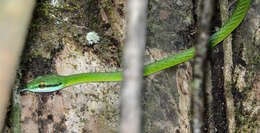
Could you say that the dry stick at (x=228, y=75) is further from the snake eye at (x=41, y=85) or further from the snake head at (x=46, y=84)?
the snake eye at (x=41, y=85)

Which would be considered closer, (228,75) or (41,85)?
(41,85)

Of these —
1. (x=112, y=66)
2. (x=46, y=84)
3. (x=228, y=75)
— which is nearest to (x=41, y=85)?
(x=46, y=84)

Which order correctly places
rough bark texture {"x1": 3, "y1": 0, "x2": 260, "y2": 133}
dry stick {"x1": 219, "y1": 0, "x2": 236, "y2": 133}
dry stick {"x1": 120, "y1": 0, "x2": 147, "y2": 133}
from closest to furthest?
1. dry stick {"x1": 120, "y1": 0, "x2": 147, "y2": 133}
2. rough bark texture {"x1": 3, "y1": 0, "x2": 260, "y2": 133}
3. dry stick {"x1": 219, "y1": 0, "x2": 236, "y2": 133}

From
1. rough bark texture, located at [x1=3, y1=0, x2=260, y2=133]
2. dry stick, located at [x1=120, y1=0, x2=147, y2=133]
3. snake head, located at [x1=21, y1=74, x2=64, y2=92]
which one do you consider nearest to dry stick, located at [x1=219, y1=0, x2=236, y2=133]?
rough bark texture, located at [x1=3, y1=0, x2=260, y2=133]

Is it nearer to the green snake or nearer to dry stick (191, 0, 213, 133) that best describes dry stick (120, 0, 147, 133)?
dry stick (191, 0, 213, 133)

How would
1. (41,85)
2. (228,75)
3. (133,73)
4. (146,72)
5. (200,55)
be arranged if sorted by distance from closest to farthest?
(133,73), (200,55), (41,85), (146,72), (228,75)

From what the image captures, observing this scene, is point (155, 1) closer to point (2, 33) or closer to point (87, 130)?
point (87, 130)

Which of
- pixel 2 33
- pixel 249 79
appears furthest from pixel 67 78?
pixel 249 79

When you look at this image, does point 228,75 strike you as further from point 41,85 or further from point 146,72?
point 41,85
